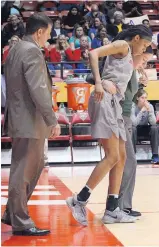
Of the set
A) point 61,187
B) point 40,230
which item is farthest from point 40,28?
point 61,187

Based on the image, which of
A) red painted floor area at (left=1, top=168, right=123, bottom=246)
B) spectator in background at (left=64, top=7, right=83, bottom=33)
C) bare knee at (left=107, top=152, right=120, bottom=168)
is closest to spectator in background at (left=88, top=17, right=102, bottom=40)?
spectator in background at (left=64, top=7, right=83, bottom=33)

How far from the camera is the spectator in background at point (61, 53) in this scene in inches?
548

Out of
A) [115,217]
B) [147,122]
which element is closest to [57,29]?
[147,122]

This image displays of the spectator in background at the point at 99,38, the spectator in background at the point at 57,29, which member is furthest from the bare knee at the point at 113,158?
the spectator in background at the point at 57,29

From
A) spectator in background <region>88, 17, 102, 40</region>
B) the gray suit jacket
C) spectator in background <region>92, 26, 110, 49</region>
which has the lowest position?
the gray suit jacket

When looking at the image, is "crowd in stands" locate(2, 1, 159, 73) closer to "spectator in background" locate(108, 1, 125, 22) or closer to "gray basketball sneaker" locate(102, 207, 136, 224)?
"spectator in background" locate(108, 1, 125, 22)

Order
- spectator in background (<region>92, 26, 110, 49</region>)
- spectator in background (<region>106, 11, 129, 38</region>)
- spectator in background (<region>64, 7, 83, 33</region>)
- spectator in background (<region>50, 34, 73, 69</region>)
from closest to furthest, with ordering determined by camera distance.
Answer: spectator in background (<region>50, 34, 73, 69</region>) < spectator in background (<region>92, 26, 110, 49</region>) < spectator in background (<region>106, 11, 129, 38</region>) < spectator in background (<region>64, 7, 83, 33</region>)

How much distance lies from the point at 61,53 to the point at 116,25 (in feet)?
8.46

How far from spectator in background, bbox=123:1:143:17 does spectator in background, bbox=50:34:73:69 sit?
3.58 m

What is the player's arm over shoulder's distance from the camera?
4.41m

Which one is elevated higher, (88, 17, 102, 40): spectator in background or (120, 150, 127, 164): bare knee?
(88, 17, 102, 40): spectator in background

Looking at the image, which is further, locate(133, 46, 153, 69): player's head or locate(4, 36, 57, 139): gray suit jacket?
locate(133, 46, 153, 69): player's head

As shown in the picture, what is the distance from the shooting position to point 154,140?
1056 centimetres

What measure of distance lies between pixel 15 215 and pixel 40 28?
4.27 feet
